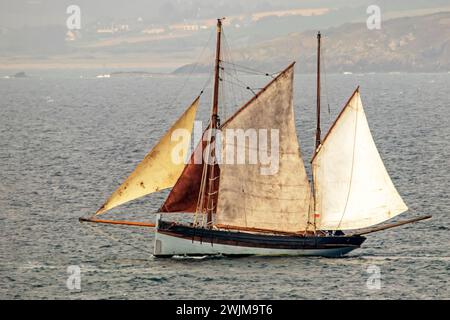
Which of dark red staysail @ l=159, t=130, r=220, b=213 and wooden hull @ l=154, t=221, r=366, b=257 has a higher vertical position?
dark red staysail @ l=159, t=130, r=220, b=213

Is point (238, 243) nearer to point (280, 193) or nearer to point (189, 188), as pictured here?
point (280, 193)

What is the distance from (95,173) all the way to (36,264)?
39688 mm

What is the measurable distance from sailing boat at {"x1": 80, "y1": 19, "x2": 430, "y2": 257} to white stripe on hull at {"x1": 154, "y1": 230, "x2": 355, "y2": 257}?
64mm

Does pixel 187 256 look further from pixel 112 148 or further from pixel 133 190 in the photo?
pixel 112 148

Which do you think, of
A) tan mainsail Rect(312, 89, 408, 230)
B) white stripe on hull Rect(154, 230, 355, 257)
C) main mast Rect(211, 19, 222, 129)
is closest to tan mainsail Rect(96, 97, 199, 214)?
main mast Rect(211, 19, 222, 129)

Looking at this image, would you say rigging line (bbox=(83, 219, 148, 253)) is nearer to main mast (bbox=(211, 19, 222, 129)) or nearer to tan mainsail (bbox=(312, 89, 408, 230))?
main mast (bbox=(211, 19, 222, 129))

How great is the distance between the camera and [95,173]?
353 feet

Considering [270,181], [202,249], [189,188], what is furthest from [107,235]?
[270,181]

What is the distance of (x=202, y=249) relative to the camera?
68.1 meters

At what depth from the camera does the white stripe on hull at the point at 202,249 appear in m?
67.9

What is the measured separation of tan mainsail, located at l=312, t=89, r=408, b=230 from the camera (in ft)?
224
